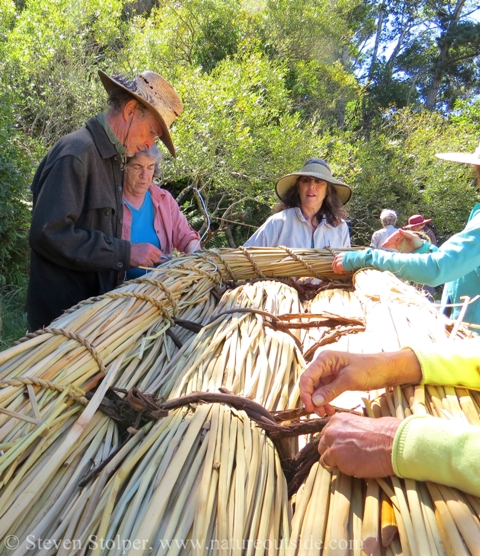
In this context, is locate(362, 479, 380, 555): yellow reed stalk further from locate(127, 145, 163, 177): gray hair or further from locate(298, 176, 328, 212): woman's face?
locate(298, 176, 328, 212): woman's face

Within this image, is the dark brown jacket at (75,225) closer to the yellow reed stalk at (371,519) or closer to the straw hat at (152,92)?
the straw hat at (152,92)

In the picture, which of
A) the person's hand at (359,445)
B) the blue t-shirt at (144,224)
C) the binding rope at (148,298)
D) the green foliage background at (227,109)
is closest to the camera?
the person's hand at (359,445)

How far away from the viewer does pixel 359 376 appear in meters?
0.88

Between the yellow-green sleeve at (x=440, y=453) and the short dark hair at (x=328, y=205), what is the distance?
7.01ft

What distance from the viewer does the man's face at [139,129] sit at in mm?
1801

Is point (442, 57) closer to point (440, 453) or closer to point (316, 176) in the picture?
point (316, 176)

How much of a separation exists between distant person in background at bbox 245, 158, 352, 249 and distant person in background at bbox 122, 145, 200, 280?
1.96ft

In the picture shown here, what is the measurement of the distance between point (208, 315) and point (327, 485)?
80cm

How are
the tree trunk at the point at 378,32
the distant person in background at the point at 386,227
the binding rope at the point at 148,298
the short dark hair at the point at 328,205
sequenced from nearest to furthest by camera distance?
1. the binding rope at the point at 148,298
2. the short dark hair at the point at 328,205
3. the distant person in background at the point at 386,227
4. the tree trunk at the point at 378,32

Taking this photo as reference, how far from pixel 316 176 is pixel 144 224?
984 mm

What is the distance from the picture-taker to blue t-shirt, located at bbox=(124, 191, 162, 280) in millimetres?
2055

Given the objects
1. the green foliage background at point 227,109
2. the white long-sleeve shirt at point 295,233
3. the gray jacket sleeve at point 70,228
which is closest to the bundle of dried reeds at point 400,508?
the gray jacket sleeve at point 70,228

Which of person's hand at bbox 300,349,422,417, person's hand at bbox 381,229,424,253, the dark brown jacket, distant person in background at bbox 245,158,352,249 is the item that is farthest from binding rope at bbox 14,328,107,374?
distant person in background at bbox 245,158,352,249

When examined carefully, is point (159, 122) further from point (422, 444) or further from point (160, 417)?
point (422, 444)
